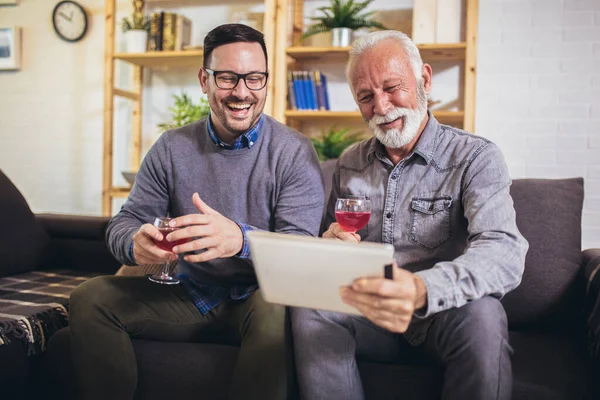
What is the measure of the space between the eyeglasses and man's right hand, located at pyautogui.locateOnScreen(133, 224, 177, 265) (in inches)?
20.5

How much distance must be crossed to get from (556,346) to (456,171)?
55 cm

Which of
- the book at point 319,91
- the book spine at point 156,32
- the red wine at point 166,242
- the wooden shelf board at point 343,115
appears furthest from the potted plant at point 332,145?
the red wine at point 166,242

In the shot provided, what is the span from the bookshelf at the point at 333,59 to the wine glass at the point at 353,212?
1959 mm

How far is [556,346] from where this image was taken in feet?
5.15

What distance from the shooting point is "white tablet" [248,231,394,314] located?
37.6 inches

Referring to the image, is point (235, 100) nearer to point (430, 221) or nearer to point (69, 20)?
point (430, 221)

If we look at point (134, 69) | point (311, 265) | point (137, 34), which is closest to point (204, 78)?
point (311, 265)

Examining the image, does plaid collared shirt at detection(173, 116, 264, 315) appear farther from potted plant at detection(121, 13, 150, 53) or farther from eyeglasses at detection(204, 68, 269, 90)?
potted plant at detection(121, 13, 150, 53)

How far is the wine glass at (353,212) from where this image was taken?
1.44 metres

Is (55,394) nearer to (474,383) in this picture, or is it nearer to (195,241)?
(195,241)

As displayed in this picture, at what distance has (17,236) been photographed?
2.31m

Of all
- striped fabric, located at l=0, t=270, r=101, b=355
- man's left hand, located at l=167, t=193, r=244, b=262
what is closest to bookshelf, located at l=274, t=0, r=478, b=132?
striped fabric, located at l=0, t=270, r=101, b=355

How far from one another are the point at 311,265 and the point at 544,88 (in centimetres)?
288

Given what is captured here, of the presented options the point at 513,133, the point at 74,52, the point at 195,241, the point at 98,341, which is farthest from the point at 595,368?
the point at 74,52
